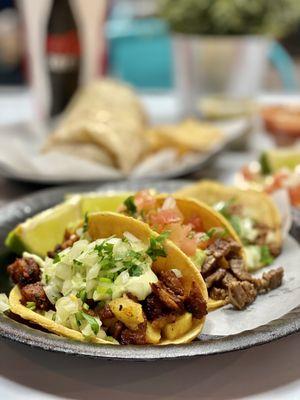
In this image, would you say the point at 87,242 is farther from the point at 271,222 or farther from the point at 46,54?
the point at 46,54

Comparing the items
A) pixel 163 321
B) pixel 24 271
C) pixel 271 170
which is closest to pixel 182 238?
pixel 163 321

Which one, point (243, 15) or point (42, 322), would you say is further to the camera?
point (243, 15)

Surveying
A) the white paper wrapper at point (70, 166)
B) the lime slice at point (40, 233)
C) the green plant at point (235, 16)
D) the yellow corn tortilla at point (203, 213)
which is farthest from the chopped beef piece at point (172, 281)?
the green plant at point (235, 16)

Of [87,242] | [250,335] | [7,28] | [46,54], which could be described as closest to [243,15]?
[46,54]

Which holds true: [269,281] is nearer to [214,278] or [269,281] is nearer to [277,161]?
[214,278]

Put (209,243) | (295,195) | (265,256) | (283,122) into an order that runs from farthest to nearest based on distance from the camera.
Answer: (283,122) → (295,195) → (265,256) → (209,243)

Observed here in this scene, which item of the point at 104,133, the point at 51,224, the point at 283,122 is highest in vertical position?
the point at 51,224
